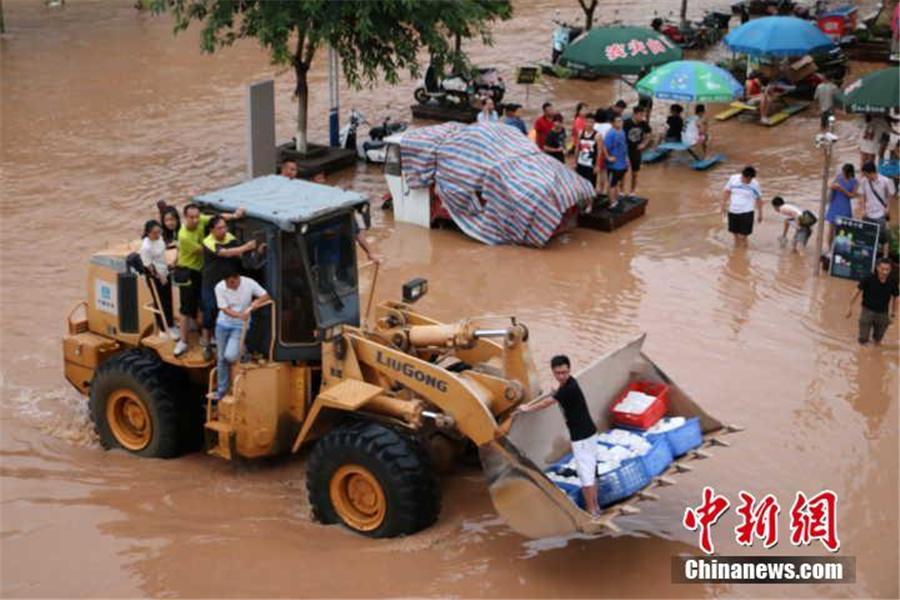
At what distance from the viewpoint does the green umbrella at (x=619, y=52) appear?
2161 centimetres

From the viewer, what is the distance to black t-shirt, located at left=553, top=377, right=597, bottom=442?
906 cm

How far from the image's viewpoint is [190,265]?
34.6 ft

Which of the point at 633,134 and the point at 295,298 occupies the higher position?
the point at 633,134

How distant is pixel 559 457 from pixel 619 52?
1337cm

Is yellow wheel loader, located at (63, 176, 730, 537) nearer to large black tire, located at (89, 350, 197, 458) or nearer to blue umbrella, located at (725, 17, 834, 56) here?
large black tire, located at (89, 350, 197, 458)

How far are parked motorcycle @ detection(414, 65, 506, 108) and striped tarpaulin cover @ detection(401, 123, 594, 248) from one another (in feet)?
21.5

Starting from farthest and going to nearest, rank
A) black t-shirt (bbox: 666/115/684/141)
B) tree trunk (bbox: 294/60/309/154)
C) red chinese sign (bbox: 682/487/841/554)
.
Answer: black t-shirt (bbox: 666/115/684/141)
tree trunk (bbox: 294/60/309/154)
red chinese sign (bbox: 682/487/841/554)

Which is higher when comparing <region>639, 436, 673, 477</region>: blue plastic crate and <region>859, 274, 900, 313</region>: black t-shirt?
<region>859, 274, 900, 313</region>: black t-shirt

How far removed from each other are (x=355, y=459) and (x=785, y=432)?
4378 mm

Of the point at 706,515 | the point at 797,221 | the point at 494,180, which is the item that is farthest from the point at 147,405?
the point at 797,221

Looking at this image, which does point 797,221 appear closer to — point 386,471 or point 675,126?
point 675,126

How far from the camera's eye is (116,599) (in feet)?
29.7

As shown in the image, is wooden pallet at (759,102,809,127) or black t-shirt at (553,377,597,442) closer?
black t-shirt at (553,377,597,442)

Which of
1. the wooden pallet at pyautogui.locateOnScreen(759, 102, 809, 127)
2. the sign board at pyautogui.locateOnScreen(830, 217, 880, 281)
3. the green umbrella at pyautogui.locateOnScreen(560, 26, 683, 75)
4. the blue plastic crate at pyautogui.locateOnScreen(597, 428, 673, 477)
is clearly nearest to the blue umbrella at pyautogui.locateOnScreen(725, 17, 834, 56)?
the wooden pallet at pyautogui.locateOnScreen(759, 102, 809, 127)
